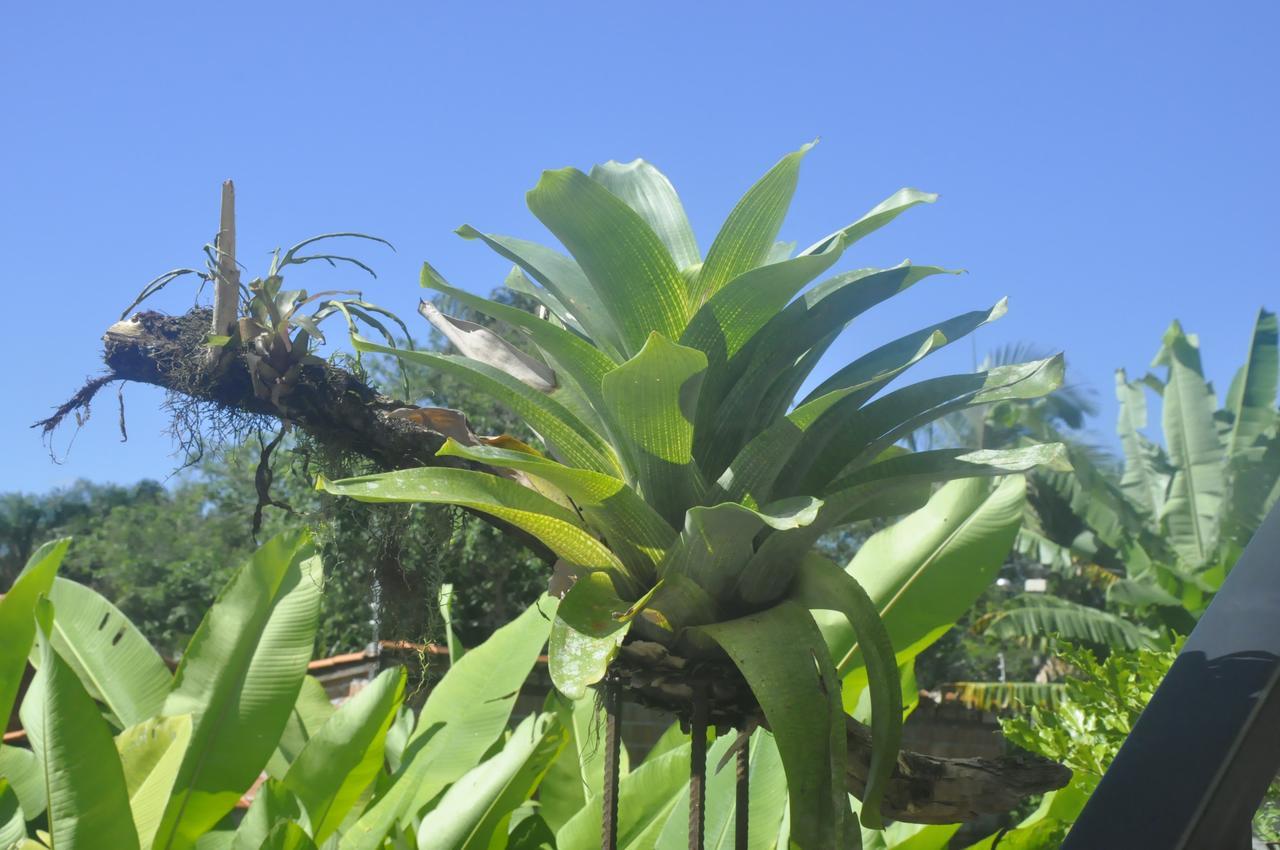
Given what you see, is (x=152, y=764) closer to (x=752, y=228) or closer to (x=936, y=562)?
(x=936, y=562)

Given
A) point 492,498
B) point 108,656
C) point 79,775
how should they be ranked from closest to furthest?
point 492,498, point 79,775, point 108,656

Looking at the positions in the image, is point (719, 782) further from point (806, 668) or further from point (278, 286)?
point (278, 286)

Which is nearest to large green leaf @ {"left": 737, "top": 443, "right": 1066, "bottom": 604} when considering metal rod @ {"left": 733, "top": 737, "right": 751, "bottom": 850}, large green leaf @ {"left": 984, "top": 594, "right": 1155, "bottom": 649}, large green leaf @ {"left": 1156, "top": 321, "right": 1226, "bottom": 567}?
metal rod @ {"left": 733, "top": 737, "right": 751, "bottom": 850}

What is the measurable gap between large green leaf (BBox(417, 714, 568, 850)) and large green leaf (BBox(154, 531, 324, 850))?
523 mm

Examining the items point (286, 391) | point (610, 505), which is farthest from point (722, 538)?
point (286, 391)

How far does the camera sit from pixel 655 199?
61.9 inches

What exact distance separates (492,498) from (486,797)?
70.7 inches

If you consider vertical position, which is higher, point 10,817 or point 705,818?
point 10,817

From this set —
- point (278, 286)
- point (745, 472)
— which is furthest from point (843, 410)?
point (278, 286)

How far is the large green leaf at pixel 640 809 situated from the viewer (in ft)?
8.84

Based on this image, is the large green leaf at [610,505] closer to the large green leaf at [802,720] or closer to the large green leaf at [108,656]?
the large green leaf at [802,720]

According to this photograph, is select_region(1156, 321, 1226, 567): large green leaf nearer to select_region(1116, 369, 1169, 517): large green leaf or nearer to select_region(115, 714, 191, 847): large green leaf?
select_region(1116, 369, 1169, 517): large green leaf

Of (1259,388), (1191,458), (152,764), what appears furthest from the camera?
(1191,458)

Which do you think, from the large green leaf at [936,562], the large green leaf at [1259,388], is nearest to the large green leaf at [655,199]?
the large green leaf at [936,562]
